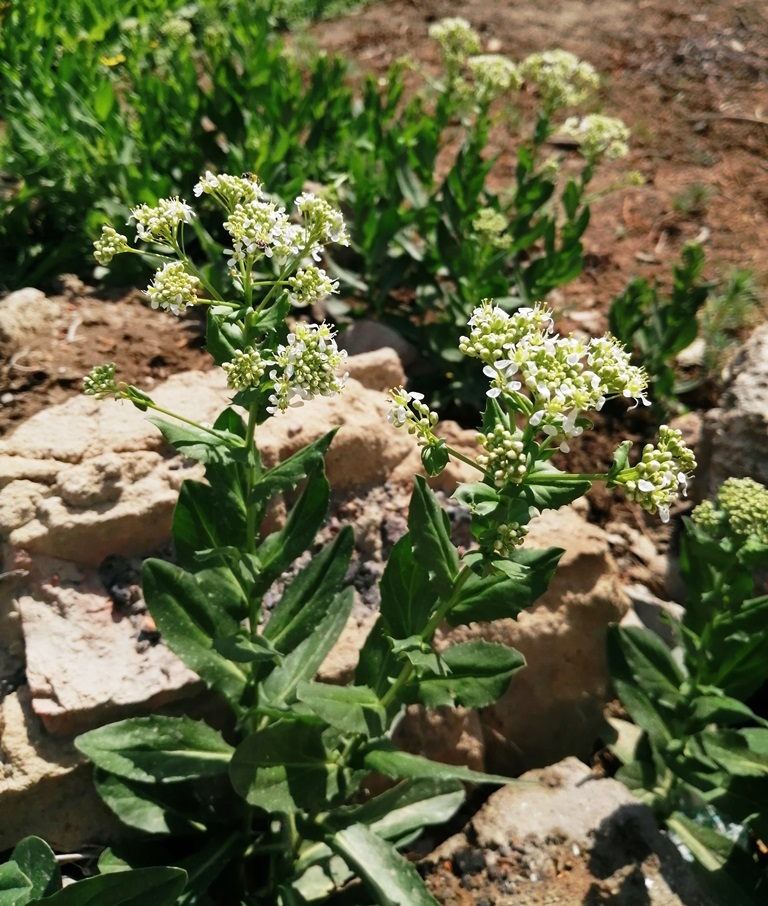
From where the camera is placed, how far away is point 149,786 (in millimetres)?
2920

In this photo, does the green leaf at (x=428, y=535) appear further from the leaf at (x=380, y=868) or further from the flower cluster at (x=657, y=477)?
the leaf at (x=380, y=868)

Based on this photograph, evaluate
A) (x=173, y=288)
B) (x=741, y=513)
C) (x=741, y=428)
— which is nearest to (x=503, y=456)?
(x=173, y=288)

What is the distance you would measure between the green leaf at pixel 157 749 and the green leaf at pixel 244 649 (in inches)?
20.4

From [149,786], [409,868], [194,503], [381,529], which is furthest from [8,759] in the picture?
[381,529]

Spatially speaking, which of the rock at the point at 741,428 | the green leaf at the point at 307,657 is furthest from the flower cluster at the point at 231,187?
the rock at the point at 741,428

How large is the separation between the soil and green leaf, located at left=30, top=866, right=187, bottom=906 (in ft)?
3.71

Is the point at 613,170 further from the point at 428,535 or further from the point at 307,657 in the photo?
the point at 428,535

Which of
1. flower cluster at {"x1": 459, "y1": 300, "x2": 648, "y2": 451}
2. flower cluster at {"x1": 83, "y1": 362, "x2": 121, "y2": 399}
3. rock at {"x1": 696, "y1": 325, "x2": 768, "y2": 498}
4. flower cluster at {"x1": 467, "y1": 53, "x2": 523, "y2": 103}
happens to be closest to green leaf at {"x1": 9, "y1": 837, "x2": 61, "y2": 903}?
flower cluster at {"x1": 83, "y1": 362, "x2": 121, "y2": 399}

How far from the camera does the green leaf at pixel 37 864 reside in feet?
8.08

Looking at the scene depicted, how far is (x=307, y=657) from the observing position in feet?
9.77

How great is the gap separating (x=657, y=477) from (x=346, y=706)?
1.06 metres

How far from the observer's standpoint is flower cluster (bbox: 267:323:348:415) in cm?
219

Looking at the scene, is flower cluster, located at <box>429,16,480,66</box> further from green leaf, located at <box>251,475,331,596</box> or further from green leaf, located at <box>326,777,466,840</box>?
green leaf, located at <box>326,777,466,840</box>

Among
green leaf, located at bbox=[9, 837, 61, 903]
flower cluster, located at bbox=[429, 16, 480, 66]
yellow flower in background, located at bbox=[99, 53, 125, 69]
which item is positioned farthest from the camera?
yellow flower in background, located at bbox=[99, 53, 125, 69]
